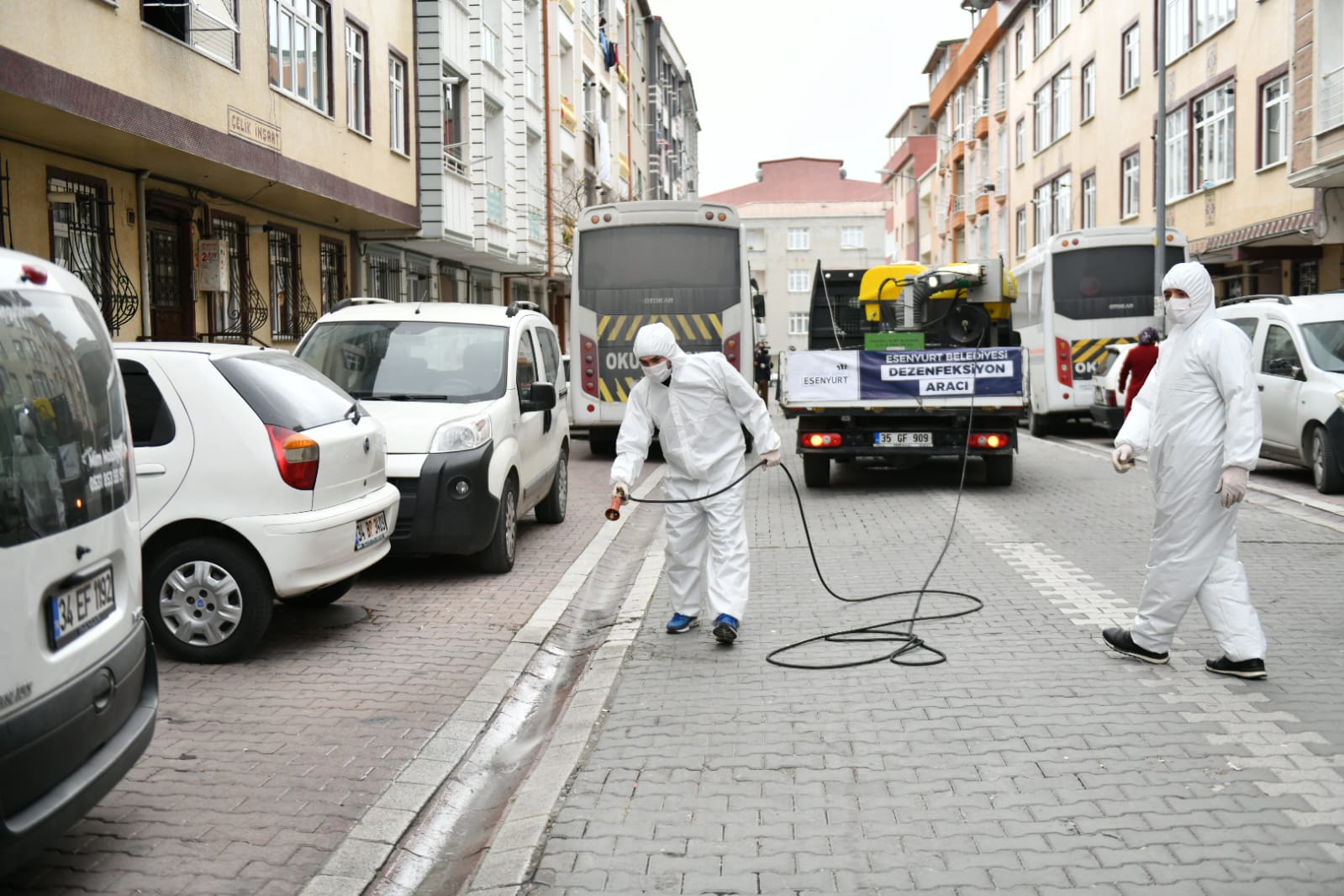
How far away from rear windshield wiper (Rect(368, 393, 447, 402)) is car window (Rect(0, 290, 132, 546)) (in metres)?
5.28

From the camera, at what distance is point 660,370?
6883 millimetres

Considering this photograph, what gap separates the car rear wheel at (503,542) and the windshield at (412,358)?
0.75 meters

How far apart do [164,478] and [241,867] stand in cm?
307

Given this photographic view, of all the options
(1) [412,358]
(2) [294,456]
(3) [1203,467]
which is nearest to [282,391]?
(2) [294,456]

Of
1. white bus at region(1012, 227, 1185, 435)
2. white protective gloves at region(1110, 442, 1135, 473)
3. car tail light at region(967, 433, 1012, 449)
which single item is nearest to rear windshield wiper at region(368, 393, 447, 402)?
white protective gloves at region(1110, 442, 1135, 473)

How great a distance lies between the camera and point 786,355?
14.0 metres

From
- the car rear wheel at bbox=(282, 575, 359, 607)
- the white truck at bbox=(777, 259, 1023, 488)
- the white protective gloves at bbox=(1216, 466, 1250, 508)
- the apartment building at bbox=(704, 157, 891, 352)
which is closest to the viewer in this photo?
the white protective gloves at bbox=(1216, 466, 1250, 508)

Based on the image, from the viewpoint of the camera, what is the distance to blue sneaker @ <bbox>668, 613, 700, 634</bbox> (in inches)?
283

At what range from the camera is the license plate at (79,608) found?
3.57m

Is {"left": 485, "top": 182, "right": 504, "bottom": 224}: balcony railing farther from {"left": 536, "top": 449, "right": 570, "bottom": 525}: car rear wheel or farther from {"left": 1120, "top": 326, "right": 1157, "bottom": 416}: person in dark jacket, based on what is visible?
{"left": 536, "top": 449, "right": 570, "bottom": 525}: car rear wheel

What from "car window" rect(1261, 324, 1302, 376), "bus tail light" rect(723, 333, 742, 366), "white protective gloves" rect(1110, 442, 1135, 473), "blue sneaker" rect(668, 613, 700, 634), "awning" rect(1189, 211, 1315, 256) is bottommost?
"blue sneaker" rect(668, 613, 700, 634)

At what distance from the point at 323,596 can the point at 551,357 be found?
4.45 metres

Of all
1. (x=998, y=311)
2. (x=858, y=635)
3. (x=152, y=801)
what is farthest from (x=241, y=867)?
(x=998, y=311)

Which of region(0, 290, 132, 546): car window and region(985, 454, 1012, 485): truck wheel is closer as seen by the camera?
region(0, 290, 132, 546): car window
